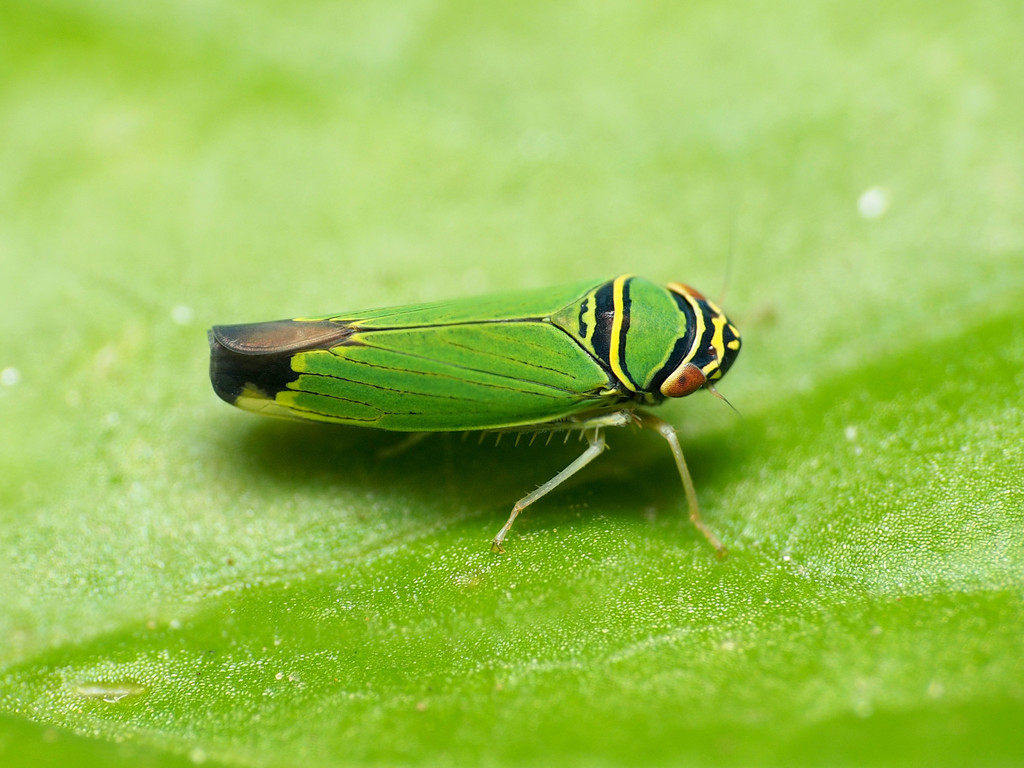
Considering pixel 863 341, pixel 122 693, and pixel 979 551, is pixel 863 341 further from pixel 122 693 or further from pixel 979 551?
pixel 122 693

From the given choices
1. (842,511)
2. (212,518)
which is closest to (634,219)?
(842,511)

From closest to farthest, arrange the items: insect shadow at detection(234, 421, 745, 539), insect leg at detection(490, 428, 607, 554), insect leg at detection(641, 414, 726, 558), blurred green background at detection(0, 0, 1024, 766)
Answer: blurred green background at detection(0, 0, 1024, 766), insect leg at detection(641, 414, 726, 558), insect leg at detection(490, 428, 607, 554), insect shadow at detection(234, 421, 745, 539)

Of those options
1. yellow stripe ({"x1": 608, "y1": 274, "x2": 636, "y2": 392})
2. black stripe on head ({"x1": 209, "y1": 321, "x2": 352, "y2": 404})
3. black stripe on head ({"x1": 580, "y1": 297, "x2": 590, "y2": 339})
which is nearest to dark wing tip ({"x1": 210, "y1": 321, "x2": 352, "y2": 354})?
black stripe on head ({"x1": 209, "y1": 321, "x2": 352, "y2": 404})

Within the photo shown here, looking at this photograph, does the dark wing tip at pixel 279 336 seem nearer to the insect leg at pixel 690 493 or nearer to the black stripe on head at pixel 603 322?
the black stripe on head at pixel 603 322

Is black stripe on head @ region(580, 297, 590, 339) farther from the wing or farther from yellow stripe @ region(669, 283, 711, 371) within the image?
yellow stripe @ region(669, 283, 711, 371)

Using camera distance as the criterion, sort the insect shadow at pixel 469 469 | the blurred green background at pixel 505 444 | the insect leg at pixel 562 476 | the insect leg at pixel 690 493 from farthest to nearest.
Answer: the insect shadow at pixel 469 469 < the insect leg at pixel 562 476 < the insect leg at pixel 690 493 < the blurred green background at pixel 505 444

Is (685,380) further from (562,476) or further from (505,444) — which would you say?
(505,444)

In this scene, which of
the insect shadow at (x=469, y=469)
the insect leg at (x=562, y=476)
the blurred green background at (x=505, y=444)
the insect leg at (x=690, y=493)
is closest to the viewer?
the blurred green background at (x=505, y=444)

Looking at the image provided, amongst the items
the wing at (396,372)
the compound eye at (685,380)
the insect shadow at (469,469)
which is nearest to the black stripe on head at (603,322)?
the wing at (396,372)

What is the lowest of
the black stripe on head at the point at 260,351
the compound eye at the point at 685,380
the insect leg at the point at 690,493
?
the insect leg at the point at 690,493
